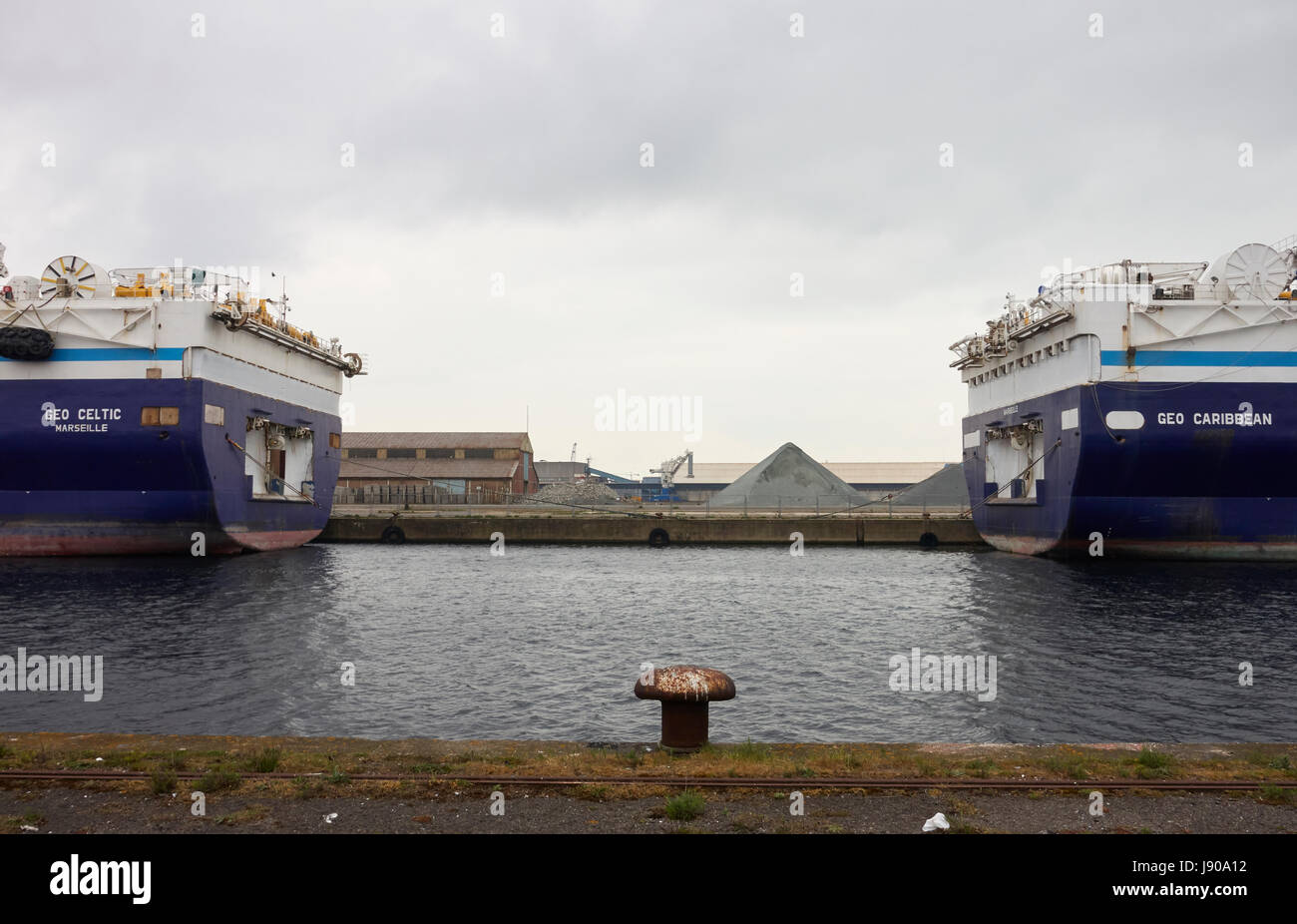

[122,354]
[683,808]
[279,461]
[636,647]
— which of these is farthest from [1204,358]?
[122,354]

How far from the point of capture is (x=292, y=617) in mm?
22797

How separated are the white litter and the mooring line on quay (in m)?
0.81

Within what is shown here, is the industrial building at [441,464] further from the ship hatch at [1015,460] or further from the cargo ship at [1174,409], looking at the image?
the cargo ship at [1174,409]

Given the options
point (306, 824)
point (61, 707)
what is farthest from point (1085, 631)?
point (61, 707)

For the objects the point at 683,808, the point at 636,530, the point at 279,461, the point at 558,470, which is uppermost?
the point at 558,470

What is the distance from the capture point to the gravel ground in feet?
22.2

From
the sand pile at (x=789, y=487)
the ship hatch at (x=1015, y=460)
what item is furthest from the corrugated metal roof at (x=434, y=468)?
the ship hatch at (x=1015, y=460)

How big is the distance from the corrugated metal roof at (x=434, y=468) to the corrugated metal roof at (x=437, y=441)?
70.6 inches

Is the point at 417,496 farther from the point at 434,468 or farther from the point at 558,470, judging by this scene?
the point at 558,470

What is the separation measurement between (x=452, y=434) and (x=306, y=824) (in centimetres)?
8321

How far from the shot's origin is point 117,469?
32.6m

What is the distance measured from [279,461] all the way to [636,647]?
29211 mm

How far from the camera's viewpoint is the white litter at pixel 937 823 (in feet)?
22.0

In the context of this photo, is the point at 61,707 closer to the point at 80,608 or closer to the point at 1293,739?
the point at 80,608
